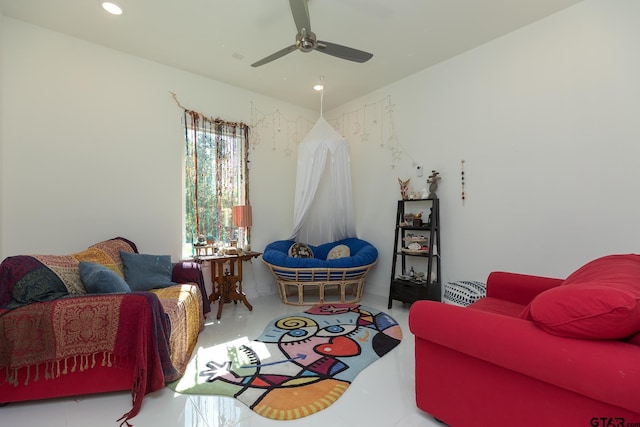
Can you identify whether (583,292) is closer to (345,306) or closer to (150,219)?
(345,306)

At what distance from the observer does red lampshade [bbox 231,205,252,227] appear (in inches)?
148

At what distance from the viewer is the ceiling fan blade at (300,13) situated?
213cm

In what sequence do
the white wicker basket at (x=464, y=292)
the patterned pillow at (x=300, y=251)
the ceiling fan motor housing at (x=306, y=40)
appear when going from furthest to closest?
the patterned pillow at (x=300, y=251), the white wicker basket at (x=464, y=292), the ceiling fan motor housing at (x=306, y=40)

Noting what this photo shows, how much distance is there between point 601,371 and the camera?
104cm

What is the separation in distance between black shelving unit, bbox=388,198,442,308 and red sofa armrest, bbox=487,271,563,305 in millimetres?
908

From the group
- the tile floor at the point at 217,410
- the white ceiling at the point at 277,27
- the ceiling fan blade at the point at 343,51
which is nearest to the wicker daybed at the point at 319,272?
the tile floor at the point at 217,410

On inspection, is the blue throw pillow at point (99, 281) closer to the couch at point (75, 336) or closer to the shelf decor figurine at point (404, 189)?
the couch at point (75, 336)

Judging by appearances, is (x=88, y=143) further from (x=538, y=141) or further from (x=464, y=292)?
(x=538, y=141)

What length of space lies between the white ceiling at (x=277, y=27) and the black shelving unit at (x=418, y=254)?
1763mm

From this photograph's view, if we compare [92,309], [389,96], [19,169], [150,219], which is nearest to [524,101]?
[389,96]

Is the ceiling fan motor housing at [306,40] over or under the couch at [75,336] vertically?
over

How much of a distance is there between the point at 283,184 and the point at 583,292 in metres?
3.98

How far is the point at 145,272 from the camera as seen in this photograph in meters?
2.83

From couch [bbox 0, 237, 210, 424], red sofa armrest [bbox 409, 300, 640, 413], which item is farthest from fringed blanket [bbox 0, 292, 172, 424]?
red sofa armrest [bbox 409, 300, 640, 413]
